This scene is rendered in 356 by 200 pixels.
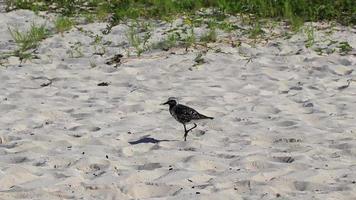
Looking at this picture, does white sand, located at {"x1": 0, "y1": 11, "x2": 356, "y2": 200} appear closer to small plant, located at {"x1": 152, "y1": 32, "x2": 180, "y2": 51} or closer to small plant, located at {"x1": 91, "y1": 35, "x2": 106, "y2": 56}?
small plant, located at {"x1": 91, "y1": 35, "x2": 106, "y2": 56}

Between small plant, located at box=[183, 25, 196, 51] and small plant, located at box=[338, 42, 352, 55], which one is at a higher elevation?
small plant, located at box=[183, 25, 196, 51]

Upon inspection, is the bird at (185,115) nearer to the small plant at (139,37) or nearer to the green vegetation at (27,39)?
the small plant at (139,37)

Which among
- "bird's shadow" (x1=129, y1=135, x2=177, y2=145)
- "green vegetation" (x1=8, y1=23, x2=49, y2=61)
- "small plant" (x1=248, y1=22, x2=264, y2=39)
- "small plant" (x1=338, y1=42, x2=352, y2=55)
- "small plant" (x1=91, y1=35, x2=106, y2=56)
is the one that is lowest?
"small plant" (x1=338, y1=42, x2=352, y2=55)

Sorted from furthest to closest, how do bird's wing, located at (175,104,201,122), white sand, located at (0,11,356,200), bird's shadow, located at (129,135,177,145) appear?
1. bird's wing, located at (175,104,201,122)
2. bird's shadow, located at (129,135,177,145)
3. white sand, located at (0,11,356,200)

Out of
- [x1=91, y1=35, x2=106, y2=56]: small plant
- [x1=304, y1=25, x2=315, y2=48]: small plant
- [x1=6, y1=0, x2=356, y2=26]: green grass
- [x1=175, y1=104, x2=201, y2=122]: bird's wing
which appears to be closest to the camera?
[x1=175, y1=104, x2=201, y2=122]: bird's wing

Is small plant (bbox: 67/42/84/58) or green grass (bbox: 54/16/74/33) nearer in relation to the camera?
small plant (bbox: 67/42/84/58)

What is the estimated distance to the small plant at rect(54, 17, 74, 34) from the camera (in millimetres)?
12562

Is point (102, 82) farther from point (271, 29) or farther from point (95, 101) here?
point (271, 29)

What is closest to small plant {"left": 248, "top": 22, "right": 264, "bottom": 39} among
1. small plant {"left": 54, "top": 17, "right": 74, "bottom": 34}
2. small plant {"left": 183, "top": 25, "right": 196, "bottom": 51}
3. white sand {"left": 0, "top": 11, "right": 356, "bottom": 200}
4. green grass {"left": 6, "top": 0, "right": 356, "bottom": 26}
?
white sand {"left": 0, "top": 11, "right": 356, "bottom": 200}

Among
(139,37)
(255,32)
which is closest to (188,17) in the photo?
(139,37)

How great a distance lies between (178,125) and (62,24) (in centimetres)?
574

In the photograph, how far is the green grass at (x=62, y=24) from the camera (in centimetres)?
1256

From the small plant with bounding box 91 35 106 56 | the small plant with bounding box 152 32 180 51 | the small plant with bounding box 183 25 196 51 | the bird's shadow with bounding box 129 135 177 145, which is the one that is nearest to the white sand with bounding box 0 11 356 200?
the bird's shadow with bounding box 129 135 177 145

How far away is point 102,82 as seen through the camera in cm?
988
